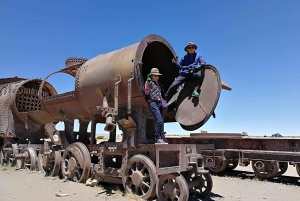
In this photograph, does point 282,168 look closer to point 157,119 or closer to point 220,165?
point 220,165

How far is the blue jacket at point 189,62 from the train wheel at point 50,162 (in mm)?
4589

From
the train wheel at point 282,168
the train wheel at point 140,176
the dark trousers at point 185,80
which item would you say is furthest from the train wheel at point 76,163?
the train wheel at point 282,168

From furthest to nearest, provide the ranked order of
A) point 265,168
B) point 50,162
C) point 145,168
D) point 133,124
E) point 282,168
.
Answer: point 282,168
point 265,168
point 50,162
point 133,124
point 145,168

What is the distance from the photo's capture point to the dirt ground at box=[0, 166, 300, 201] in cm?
580

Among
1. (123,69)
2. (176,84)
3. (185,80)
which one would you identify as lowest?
(176,84)

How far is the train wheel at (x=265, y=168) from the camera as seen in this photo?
9194 millimetres

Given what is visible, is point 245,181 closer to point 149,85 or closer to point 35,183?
point 149,85

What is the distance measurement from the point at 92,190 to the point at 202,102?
3313mm

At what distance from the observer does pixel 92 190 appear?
6.41 meters

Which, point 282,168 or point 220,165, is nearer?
point 282,168

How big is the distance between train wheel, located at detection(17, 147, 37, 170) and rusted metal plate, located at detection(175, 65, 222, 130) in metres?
6.10

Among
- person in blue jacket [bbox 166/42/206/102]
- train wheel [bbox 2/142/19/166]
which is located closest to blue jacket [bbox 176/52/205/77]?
person in blue jacket [bbox 166/42/206/102]

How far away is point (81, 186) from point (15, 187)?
169 centimetres

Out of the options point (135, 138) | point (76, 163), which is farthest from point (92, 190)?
point (135, 138)
